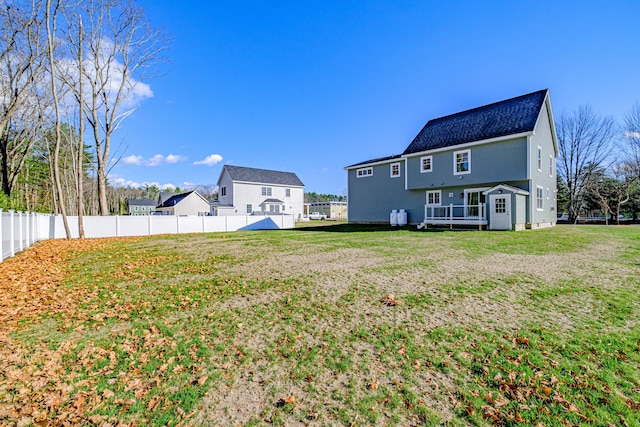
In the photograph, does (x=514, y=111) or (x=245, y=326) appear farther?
(x=514, y=111)

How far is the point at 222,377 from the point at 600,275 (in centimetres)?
757

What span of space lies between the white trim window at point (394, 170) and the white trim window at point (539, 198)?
8819 millimetres

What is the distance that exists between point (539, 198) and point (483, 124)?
586 cm

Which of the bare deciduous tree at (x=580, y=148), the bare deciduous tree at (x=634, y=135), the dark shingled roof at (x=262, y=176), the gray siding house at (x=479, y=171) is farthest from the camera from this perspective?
the dark shingled roof at (x=262, y=176)

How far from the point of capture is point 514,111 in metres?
17.4

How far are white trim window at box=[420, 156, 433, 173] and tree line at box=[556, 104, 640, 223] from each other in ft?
61.7

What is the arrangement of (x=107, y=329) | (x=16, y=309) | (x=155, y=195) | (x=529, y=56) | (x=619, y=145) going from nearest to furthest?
(x=107, y=329) < (x=16, y=309) < (x=529, y=56) < (x=619, y=145) < (x=155, y=195)

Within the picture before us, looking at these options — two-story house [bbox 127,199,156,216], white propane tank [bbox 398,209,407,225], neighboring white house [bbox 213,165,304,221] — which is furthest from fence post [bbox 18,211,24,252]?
two-story house [bbox 127,199,156,216]

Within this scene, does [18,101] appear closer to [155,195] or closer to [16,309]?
[16,309]

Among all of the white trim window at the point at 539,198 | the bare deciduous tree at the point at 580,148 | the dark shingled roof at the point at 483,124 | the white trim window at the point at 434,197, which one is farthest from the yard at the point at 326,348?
the bare deciduous tree at the point at 580,148

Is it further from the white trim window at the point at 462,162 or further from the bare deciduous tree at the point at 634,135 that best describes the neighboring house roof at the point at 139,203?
the bare deciduous tree at the point at 634,135

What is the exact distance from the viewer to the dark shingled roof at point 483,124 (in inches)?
647

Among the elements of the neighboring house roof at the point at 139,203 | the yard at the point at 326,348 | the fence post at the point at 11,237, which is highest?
the neighboring house roof at the point at 139,203

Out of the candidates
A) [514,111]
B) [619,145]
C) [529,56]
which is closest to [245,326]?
[529,56]
